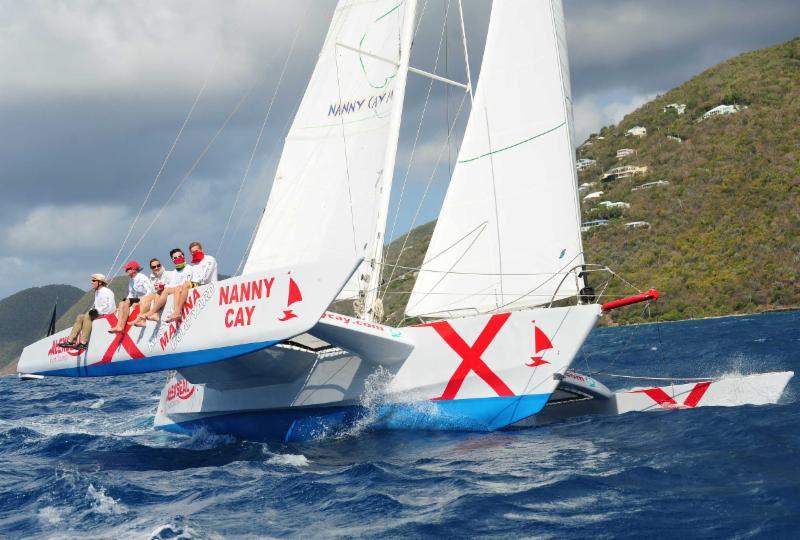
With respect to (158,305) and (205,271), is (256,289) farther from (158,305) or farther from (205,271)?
(158,305)

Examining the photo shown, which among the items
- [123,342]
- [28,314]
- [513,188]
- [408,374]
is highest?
[28,314]

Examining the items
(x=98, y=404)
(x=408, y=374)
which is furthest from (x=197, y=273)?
(x=98, y=404)

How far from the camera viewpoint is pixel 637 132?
7644cm

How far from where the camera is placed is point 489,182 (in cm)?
994

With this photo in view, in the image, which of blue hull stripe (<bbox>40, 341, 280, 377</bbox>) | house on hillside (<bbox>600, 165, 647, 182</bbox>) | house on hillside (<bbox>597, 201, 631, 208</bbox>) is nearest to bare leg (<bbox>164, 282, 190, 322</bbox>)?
blue hull stripe (<bbox>40, 341, 280, 377</bbox>)

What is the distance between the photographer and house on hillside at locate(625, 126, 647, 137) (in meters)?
75.9

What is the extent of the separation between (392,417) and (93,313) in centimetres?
398

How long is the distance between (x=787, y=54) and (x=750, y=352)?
64.5 meters

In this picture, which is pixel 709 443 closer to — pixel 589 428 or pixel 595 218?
pixel 589 428

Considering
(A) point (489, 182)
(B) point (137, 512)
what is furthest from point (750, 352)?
(B) point (137, 512)

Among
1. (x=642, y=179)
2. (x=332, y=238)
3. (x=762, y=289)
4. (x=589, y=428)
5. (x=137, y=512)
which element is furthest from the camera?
(x=642, y=179)

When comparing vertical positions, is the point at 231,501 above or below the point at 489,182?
below

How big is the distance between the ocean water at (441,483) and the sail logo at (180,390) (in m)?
0.75

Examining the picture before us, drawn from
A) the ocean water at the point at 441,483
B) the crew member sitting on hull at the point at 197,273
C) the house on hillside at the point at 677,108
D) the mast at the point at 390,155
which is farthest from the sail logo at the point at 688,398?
the house on hillside at the point at 677,108
